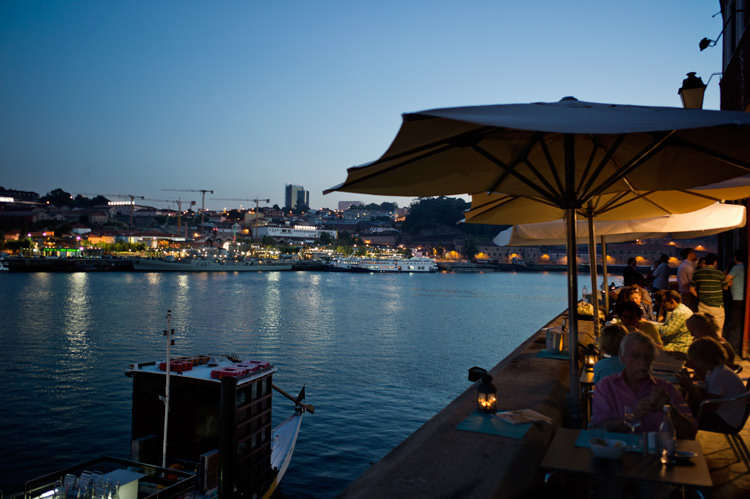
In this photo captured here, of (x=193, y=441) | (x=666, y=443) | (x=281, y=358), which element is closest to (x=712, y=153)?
(x=666, y=443)

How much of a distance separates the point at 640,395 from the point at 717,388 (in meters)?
0.66

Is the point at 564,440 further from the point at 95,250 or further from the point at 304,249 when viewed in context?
the point at 304,249

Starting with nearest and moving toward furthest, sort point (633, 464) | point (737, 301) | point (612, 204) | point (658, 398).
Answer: point (633, 464) < point (658, 398) < point (612, 204) < point (737, 301)

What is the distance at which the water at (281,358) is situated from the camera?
892cm

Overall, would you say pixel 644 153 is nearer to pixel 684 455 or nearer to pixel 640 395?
pixel 640 395

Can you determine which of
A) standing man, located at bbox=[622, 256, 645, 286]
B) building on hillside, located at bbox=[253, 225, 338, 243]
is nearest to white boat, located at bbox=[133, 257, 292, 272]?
building on hillside, located at bbox=[253, 225, 338, 243]

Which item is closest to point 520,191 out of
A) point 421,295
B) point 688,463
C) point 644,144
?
point 644,144

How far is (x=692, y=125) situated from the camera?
1.67 m

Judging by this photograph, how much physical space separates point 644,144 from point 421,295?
1714 inches

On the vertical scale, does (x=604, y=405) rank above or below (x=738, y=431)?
above

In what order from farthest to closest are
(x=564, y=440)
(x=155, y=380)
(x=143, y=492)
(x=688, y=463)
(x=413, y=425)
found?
(x=413, y=425), (x=155, y=380), (x=143, y=492), (x=564, y=440), (x=688, y=463)

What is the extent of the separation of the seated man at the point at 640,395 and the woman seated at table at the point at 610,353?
38 centimetres

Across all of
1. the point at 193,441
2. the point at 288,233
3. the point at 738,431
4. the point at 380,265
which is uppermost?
the point at 288,233

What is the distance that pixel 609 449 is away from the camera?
1.81 metres
